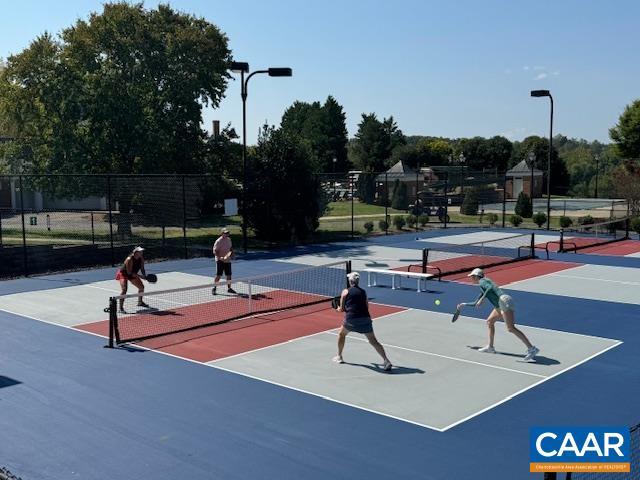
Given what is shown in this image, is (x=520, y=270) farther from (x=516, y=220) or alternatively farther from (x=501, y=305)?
(x=516, y=220)

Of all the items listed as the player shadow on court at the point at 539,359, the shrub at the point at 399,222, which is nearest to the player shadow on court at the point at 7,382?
the player shadow on court at the point at 539,359

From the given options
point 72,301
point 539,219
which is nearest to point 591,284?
point 72,301

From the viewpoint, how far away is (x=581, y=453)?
6832 mm

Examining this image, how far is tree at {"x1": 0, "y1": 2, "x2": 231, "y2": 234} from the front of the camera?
32438 mm

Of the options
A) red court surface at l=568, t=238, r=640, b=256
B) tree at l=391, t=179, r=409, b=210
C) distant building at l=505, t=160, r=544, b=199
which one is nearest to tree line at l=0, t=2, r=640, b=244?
red court surface at l=568, t=238, r=640, b=256

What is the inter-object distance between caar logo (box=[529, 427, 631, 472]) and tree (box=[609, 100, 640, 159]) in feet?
192

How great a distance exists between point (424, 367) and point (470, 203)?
41998 millimetres

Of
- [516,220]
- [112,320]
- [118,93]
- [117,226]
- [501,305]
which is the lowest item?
[112,320]

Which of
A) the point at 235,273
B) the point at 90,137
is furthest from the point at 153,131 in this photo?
the point at 235,273

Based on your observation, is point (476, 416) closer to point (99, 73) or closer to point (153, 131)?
point (153, 131)

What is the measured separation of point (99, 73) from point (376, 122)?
64042 mm

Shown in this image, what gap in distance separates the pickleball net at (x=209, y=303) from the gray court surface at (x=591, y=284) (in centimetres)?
617

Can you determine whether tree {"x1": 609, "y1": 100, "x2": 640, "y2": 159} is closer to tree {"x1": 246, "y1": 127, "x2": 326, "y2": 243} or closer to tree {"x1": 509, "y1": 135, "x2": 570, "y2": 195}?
tree {"x1": 509, "y1": 135, "x2": 570, "y2": 195}

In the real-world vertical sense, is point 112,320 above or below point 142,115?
below
